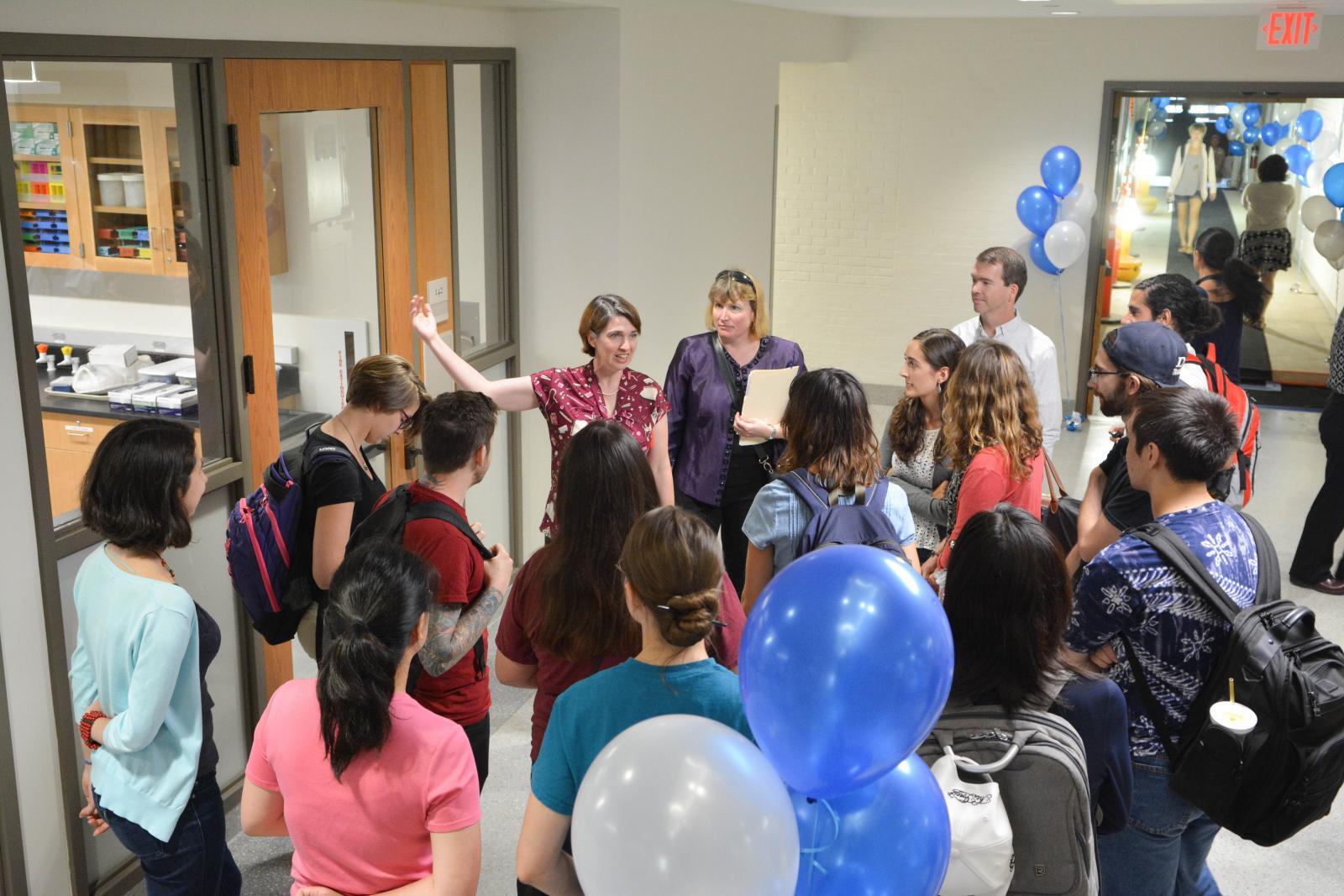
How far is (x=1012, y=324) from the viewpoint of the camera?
462 centimetres

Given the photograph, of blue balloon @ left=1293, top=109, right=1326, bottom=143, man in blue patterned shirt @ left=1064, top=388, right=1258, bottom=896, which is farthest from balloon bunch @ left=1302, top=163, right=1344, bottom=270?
man in blue patterned shirt @ left=1064, top=388, right=1258, bottom=896

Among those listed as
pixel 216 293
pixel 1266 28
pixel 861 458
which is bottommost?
pixel 861 458

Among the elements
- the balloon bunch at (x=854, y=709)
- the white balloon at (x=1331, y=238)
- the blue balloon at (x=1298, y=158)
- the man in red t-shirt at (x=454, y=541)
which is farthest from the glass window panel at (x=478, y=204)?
the blue balloon at (x=1298, y=158)

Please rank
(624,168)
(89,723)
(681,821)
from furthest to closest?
1. (624,168)
2. (89,723)
3. (681,821)

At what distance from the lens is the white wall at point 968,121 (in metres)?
7.98

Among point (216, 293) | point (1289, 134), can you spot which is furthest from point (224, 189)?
point (1289, 134)

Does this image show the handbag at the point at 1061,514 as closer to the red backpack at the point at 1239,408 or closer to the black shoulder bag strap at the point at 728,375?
the red backpack at the point at 1239,408

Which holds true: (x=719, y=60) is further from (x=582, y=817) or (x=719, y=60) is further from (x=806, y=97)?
(x=582, y=817)

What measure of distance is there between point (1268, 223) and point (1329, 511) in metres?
4.72

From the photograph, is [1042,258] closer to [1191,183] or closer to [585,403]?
[1191,183]

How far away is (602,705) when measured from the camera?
1.79m

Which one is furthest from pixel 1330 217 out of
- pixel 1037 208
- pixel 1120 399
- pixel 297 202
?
pixel 297 202

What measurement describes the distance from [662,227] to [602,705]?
12.9 ft

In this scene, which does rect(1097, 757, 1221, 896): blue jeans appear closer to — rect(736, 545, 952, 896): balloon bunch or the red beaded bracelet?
rect(736, 545, 952, 896): balloon bunch
